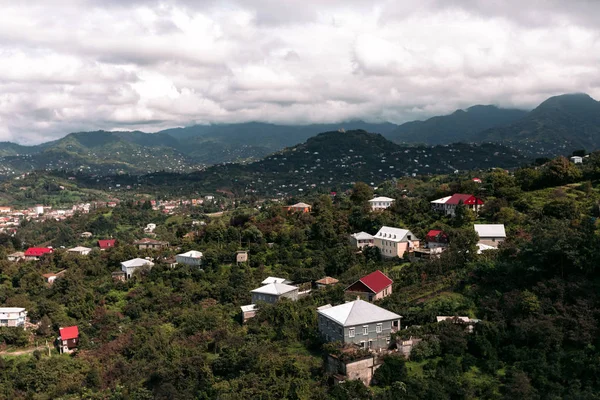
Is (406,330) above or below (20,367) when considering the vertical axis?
above

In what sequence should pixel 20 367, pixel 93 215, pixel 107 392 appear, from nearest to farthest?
pixel 107 392 → pixel 20 367 → pixel 93 215

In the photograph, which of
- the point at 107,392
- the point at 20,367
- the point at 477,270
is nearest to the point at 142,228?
the point at 20,367

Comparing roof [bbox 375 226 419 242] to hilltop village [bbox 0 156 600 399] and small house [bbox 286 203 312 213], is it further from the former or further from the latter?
small house [bbox 286 203 312 213]

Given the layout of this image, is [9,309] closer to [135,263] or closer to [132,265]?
[132,265]

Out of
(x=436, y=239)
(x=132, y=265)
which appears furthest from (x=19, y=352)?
(x=436, y=239)

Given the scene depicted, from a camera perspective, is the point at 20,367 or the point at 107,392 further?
the point at 20,367

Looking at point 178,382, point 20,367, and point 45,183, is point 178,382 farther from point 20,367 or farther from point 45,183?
point 45,183

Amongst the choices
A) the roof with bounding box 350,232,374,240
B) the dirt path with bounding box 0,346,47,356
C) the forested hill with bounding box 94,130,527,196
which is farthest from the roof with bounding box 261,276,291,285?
the forested hill with bounding box 94,130,527,196

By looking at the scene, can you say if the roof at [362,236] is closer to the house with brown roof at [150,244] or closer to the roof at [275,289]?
the roof at [275,289]
